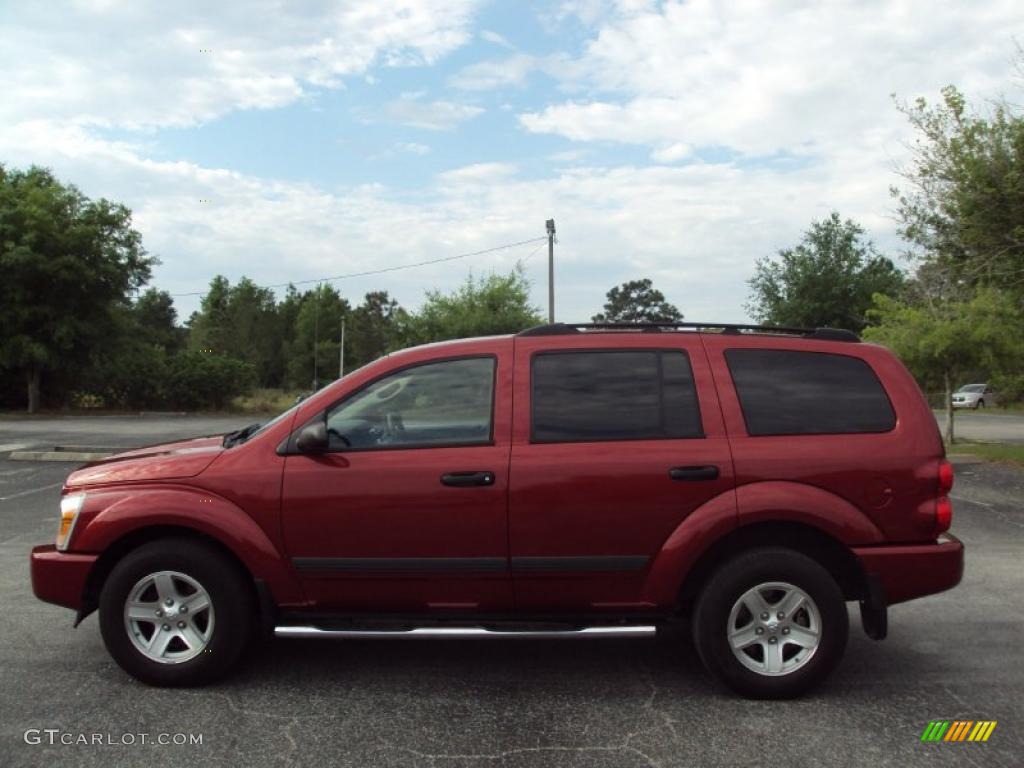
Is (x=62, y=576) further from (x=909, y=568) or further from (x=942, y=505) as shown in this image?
(x=942, y=505)

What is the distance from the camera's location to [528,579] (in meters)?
4.14

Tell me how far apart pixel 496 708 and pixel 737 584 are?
1.27 meters

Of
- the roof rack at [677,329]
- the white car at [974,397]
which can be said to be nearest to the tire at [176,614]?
the roof rack at [677,329]

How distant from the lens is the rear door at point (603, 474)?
410cm

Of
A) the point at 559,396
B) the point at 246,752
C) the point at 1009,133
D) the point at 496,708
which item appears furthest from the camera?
the point at 1009,133

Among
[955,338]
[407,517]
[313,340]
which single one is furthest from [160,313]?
[407,517]

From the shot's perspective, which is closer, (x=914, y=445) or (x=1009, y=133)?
(x=914, y=445)

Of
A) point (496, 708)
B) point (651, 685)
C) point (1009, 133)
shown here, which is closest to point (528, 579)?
point (496, 708)

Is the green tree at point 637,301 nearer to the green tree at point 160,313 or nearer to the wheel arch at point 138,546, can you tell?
the green tree at point 160,313

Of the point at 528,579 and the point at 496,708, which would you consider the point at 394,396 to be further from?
the point at 496,708

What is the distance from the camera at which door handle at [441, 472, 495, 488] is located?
162 inches

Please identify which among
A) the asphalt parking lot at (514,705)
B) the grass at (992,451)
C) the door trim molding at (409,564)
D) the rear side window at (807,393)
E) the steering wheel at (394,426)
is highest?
the rear side window at (807,393)

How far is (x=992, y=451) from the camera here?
54.1 ft

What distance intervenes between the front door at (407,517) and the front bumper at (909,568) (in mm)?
1751
